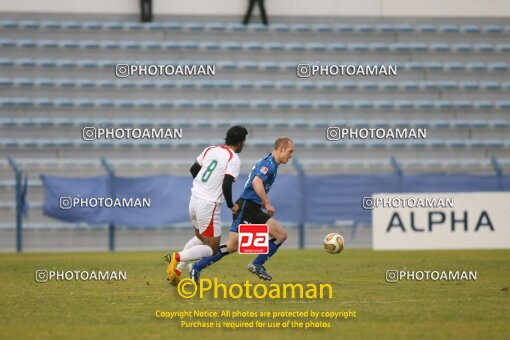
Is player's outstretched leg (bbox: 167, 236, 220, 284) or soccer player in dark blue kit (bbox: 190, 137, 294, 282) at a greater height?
soccer player in dark blue kit (bbox: 190, 137, 294, 282)

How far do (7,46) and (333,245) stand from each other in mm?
16395

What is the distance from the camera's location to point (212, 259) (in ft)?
36.8

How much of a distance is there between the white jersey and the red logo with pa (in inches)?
22.3

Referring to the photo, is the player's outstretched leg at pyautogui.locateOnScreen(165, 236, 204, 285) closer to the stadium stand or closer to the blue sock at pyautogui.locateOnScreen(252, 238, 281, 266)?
the blue sock at pyautogui.locateOnScreen(252, 238, 281, 266)

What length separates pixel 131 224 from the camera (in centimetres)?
2136

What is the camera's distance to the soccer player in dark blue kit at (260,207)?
11.3 metres

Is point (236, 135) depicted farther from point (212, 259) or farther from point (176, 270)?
point (176, 270)

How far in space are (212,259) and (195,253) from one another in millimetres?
297

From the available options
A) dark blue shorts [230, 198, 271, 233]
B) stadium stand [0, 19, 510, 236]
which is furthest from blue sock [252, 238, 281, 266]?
stadium stand [0, 19, 510, 236]

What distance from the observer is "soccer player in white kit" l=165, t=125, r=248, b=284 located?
11.0 meters

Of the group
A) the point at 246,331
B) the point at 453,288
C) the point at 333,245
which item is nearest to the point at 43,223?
the point at 333,245

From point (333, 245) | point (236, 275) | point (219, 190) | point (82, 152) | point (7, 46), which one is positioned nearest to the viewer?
point (219, 190)

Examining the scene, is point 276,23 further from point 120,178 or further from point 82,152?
point 120,178

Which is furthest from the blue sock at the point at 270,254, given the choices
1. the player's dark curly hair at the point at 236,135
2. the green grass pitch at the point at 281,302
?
the player's dark curly hair at the point at 236,135
